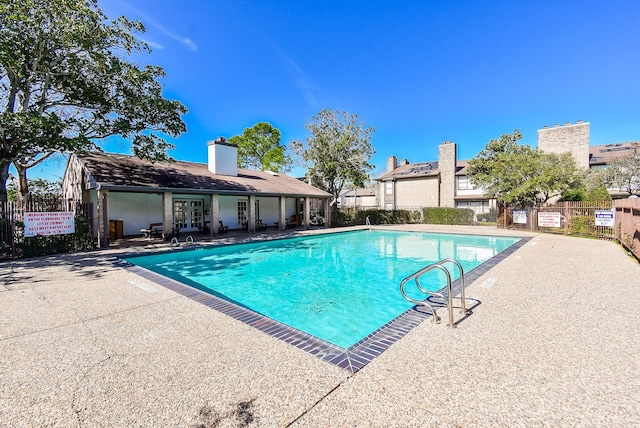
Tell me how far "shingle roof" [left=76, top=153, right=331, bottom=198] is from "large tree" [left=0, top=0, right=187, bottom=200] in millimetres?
1445

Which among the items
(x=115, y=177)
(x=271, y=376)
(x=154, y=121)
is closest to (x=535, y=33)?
Result: (x=271, y=376)

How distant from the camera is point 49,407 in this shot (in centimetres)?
249

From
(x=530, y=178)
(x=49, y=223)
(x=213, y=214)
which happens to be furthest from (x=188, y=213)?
(x=530, y=178)

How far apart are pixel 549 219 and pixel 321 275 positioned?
637 inches

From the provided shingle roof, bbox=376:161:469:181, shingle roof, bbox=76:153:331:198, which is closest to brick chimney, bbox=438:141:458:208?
shingle roof, bbox=376:161:469:181

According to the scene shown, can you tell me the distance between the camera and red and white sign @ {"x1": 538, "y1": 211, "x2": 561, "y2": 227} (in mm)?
17109

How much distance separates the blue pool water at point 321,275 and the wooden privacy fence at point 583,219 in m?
3.48

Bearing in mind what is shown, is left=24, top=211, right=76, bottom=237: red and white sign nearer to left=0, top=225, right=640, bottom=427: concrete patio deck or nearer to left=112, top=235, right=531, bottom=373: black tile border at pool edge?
left=0, top=225, right=640, bottom=427: concrete patio deck

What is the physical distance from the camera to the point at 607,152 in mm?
30734

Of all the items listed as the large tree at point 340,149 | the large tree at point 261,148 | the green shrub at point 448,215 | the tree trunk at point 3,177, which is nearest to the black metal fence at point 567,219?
the green shrub at point 448,215

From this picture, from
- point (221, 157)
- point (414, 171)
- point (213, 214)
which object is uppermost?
point (414, 171)

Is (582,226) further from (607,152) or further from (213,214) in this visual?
(607,152)

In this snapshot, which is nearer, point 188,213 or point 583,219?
point 583,219

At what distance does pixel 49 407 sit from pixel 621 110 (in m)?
33.9
